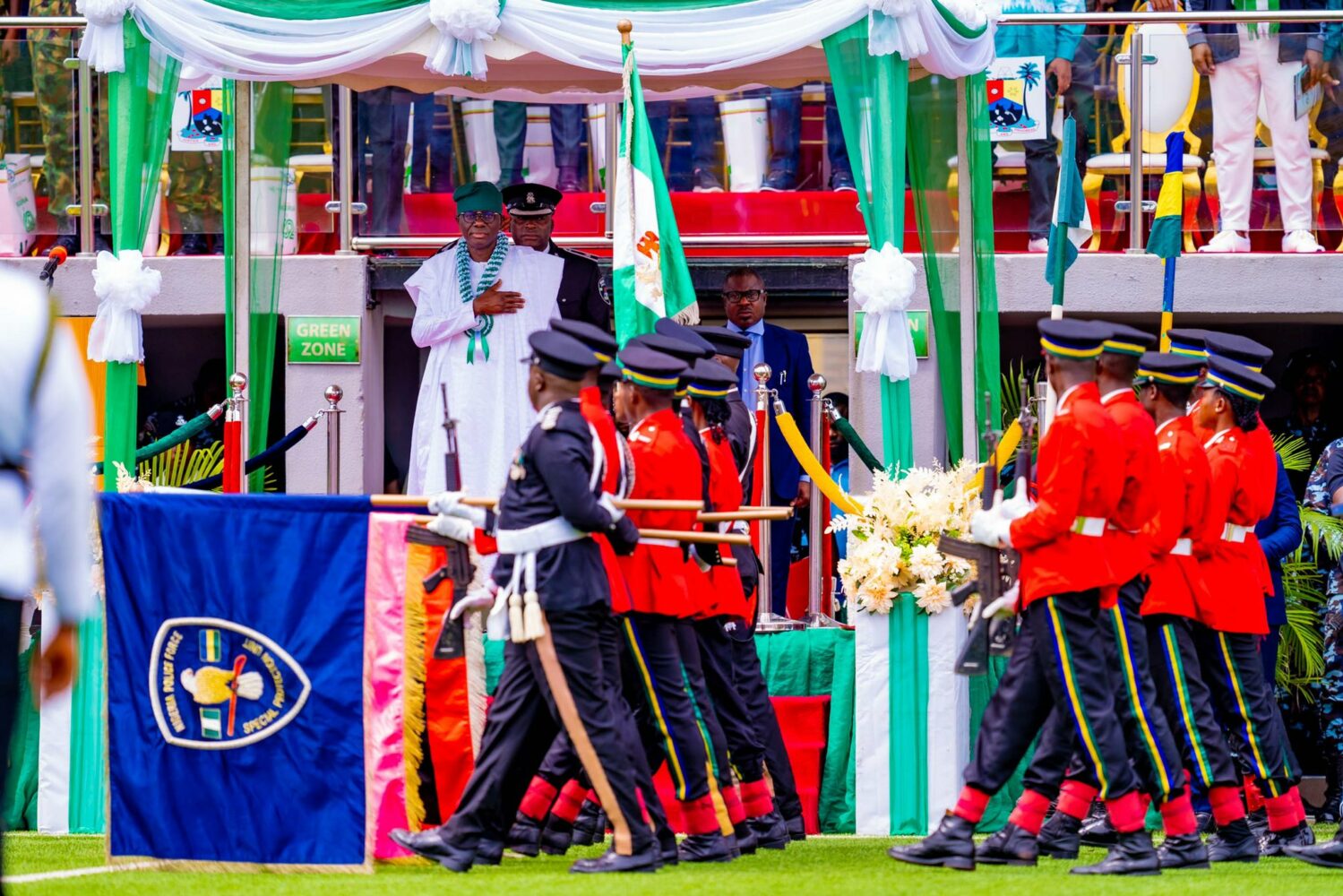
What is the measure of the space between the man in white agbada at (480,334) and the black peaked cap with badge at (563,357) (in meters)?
2.95

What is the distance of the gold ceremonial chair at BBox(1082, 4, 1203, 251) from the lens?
38.1 ft

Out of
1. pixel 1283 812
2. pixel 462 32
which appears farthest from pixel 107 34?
pixel 1283 812

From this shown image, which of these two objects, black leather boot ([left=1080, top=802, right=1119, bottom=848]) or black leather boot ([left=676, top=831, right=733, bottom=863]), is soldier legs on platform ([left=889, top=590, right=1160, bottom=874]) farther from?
black leather boot ([left=1080, top=802, right=1119, bottom=848])

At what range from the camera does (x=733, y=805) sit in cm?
785

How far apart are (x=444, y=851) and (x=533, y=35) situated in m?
3.63

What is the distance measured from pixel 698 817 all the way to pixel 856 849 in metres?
0.88

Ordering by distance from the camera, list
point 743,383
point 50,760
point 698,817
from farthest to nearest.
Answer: point 743,383 < point 50,760 < point 698,817

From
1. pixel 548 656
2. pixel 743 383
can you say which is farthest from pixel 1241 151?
pixel 548 656

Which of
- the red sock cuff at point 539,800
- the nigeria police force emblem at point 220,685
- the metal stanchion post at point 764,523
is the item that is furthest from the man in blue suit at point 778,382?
the nigeria police force emblem at point 220,685

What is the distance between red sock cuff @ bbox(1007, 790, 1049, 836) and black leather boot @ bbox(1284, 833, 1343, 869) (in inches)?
44.4

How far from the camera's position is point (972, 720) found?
895 centimetres

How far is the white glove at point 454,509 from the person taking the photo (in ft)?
23.3

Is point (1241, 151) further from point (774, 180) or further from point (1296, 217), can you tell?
point (774, 180)

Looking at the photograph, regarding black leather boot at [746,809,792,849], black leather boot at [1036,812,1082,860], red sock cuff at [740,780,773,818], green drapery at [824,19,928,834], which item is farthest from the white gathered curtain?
black leather boot at [1036,812,1082,860]
